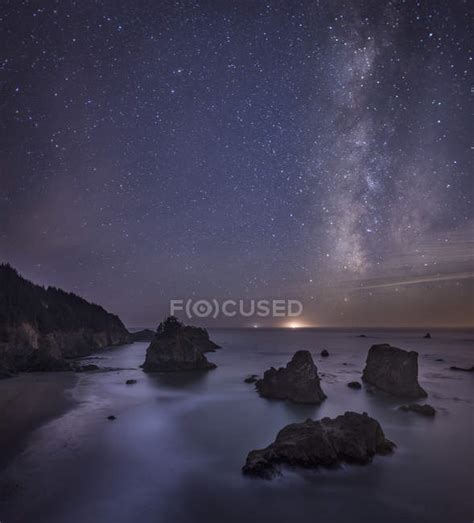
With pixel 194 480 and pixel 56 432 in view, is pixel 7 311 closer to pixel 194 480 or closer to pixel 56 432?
pixel 56 432

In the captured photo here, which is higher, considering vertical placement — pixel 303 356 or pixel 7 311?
pixel 7 311

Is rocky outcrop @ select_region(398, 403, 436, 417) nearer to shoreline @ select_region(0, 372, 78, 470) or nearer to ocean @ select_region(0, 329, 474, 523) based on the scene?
ocean @ select_region(0, 329, 474, 523)

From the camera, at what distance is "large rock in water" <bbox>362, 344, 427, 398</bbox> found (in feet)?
120

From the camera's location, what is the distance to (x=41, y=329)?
67.8m

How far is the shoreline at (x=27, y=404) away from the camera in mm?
21156

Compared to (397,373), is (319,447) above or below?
below

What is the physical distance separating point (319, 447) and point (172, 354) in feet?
141

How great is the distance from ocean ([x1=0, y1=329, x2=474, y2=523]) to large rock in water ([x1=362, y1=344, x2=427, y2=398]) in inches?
123

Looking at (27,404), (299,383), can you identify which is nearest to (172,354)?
(27,404)

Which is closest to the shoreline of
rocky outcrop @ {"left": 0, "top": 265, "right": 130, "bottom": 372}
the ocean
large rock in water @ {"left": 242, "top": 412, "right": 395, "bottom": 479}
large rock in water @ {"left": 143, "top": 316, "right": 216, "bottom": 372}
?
the ocean

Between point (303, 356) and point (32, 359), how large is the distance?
41.7 m

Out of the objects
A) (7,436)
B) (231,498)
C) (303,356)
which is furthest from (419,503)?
(7,436)

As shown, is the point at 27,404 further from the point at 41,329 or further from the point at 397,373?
the point at 41,329

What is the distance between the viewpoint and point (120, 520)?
536 inches
